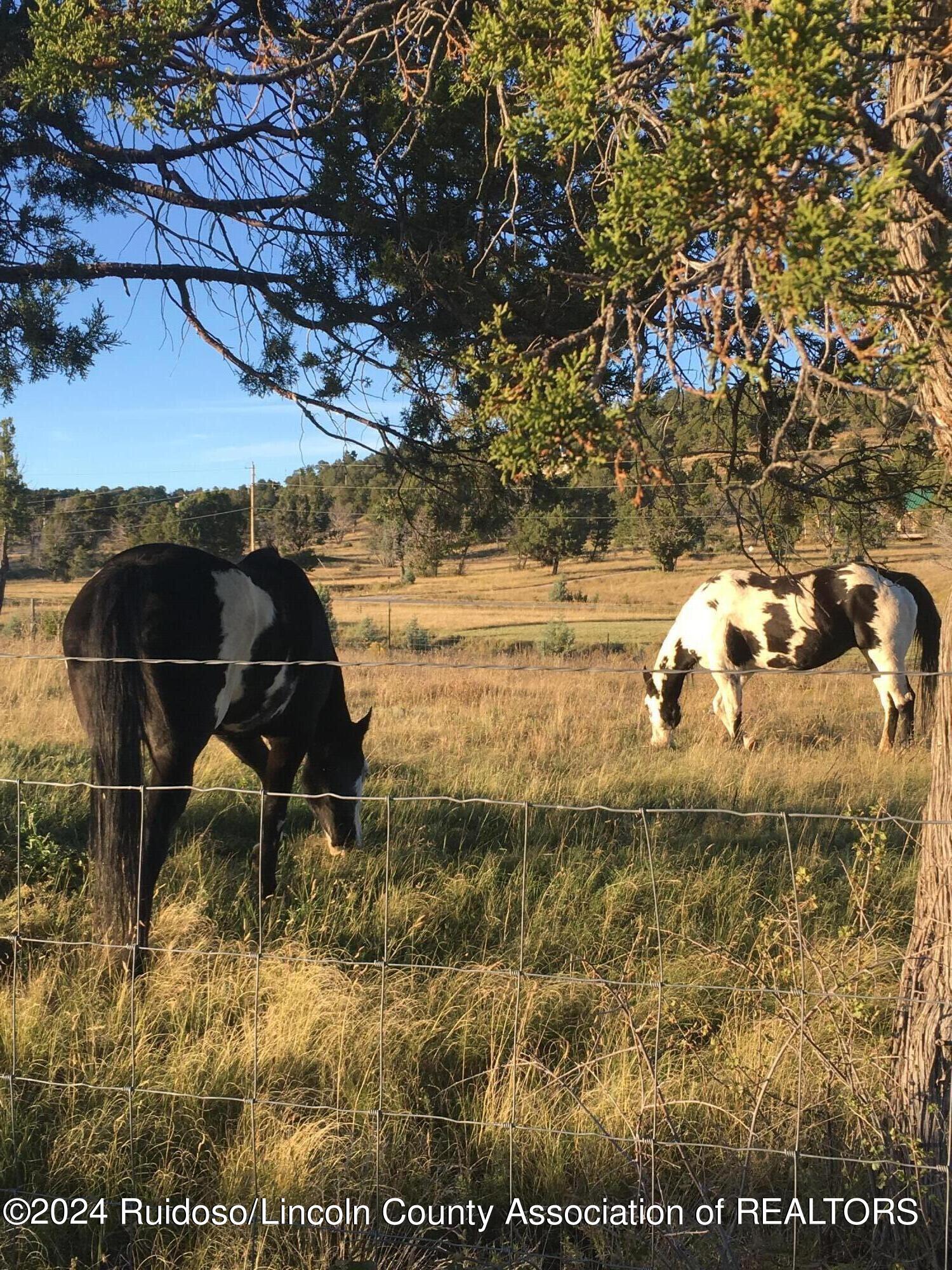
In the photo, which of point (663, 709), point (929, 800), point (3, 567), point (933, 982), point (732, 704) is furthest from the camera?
point (3, 567)

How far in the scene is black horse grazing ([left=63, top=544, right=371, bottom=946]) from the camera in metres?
3.87

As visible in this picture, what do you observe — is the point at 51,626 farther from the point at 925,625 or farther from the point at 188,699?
the point at 188,699

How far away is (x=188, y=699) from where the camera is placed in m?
4.47

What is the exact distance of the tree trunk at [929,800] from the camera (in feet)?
8.34

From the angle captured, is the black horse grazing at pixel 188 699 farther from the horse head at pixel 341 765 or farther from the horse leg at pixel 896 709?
the horse leg at pixel 896 709

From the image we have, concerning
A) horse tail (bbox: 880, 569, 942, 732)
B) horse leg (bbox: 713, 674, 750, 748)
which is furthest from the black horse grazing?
horse tail (bbox: 880, 569, 942, 732)

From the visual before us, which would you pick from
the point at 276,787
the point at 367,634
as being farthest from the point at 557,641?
the point at 276,787

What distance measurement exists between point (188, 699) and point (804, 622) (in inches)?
314

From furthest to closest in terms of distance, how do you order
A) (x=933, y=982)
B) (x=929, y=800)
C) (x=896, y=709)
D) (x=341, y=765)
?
1. (x=896, y=709)
2. (x=341, y=765)
3. (x=929, y=800)
4. (x=933, y=982)

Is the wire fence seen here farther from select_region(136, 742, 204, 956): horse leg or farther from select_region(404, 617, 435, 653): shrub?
select_region(404, 617, 435, 653): shrub

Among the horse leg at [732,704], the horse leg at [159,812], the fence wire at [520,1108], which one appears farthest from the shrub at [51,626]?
the fence wire at [520,1108]

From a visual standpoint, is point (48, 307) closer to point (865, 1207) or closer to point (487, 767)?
point (487, 767)

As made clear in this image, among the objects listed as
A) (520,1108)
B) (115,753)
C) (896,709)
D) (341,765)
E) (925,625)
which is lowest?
(520,1108)

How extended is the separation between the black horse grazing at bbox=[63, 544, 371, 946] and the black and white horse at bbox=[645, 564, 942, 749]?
5.34 meters
